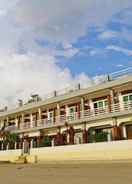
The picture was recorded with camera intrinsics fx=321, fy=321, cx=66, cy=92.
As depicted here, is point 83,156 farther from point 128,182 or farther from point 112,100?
point 128,182

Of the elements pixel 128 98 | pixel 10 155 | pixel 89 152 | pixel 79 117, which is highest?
pixel 128 98

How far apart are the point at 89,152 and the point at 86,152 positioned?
31 centimetres

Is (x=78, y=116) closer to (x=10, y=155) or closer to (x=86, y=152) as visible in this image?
(x=86, y=152)

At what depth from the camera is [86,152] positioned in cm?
2812

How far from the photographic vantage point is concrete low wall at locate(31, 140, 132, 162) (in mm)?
25172

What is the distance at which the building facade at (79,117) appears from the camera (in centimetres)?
3112

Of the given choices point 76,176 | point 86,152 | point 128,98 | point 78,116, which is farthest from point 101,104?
point 76,176

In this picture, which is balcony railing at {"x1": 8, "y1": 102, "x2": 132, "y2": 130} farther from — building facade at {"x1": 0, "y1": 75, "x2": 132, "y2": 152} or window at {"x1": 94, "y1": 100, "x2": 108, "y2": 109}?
window at {"x1": 94, "y1": 100, "x2": 108, "y2": 109}

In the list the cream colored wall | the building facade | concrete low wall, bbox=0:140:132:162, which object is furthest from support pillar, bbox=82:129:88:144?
the cream colored wall

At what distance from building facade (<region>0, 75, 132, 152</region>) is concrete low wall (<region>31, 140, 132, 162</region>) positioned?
7.31ft

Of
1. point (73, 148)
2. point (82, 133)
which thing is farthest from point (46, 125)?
point (73, 148)

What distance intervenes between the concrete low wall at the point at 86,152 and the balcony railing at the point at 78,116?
4810 mm

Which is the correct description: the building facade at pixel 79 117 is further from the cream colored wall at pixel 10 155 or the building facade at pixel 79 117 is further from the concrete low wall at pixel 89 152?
the concrete low wall at pixel 89 152

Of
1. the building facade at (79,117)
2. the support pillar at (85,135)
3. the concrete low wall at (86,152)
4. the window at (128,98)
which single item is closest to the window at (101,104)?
the building facade at (79,117)
